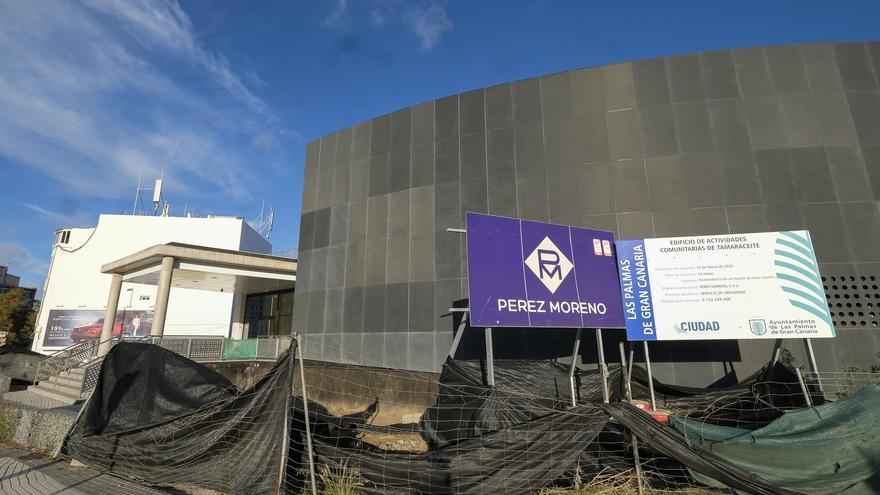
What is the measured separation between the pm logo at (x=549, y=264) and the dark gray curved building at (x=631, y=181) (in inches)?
147

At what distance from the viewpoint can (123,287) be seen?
4150 centimetres

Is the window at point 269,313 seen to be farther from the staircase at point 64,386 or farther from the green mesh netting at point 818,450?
the green mesh netting at point 818,450

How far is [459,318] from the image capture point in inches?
550

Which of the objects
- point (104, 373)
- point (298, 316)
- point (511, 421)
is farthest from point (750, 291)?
point (298, 316)

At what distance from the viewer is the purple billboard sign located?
29.0 feet

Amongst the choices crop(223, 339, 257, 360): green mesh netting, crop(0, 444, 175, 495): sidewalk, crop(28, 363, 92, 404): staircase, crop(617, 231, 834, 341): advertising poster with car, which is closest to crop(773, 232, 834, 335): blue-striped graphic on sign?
crop(617, 231, 834, 341): advertising poster with car

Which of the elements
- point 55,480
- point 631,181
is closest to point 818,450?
point 631,181

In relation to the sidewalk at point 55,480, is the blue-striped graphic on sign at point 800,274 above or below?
above

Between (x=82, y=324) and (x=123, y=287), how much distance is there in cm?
560

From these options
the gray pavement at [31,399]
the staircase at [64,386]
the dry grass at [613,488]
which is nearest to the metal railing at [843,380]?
the dry grass at [613,488]

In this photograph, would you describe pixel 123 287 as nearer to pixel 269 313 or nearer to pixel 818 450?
pixel 269 313

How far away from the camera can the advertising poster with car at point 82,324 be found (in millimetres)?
40969

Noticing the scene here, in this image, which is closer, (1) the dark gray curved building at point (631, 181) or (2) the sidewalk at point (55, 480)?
(2) the sidewalk at point (55, 480)

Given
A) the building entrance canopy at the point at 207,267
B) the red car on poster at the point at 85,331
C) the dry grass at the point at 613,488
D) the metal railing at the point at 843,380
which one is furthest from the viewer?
the red car on poster at the point at 85,331
